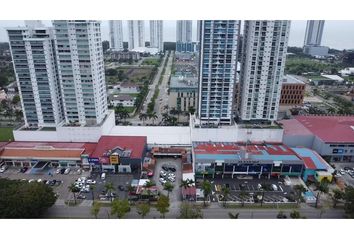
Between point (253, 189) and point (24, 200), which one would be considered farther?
point (253, 189)

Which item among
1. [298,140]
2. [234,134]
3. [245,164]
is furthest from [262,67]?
[245,164]

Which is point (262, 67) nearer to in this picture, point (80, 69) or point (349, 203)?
point (349, 203)

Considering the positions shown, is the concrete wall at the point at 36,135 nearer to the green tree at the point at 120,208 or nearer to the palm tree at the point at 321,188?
the green tree at the point at 120,208

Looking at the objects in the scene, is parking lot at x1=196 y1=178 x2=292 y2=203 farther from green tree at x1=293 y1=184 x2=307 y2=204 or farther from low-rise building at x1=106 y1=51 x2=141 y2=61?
low-rise building at x1=106 y1=51 x2=141 y2=61

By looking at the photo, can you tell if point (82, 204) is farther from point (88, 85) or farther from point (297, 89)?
point (297, 89)

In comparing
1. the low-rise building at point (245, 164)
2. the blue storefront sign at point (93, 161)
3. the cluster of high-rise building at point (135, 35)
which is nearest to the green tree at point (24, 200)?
the blue storefront sign at point (93, 161)

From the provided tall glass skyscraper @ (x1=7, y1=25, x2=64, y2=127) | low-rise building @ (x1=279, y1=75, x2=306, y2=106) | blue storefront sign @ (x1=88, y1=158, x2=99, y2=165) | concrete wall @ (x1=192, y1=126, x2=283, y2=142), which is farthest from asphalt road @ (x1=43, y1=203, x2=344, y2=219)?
low-rise building @ (x1=279, y1=75, x2=306, y2=106)
